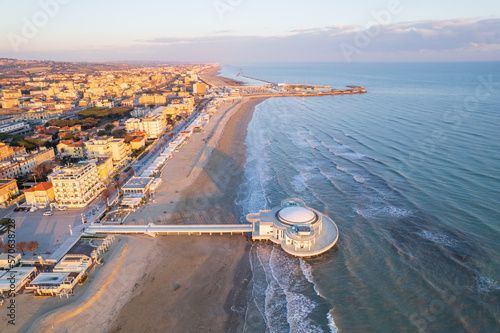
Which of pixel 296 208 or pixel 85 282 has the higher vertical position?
pixel 296 208

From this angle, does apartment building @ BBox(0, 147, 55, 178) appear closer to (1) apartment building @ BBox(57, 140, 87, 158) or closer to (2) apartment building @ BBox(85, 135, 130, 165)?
(1) apartment building @ BBox(57, 140, 87, 158)

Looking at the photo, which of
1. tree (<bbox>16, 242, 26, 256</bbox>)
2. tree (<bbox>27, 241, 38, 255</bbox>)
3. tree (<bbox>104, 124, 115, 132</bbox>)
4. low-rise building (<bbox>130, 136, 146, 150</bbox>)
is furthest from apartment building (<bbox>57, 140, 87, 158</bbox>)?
tree (<bbox>27, 241, 38, 255</bbox>)

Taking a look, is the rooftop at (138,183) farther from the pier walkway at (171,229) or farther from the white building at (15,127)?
the white building at (15,127)

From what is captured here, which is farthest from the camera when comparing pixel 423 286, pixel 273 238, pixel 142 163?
pixel 142 163

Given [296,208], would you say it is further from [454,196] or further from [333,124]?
[333,124]

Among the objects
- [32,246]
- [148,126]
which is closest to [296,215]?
[32,246]

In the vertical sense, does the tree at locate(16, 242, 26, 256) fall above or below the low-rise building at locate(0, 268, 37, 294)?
above

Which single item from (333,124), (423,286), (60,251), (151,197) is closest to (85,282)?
(60,251)

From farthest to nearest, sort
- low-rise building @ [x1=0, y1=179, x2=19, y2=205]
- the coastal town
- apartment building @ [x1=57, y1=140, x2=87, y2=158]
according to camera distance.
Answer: apartment building @ [x1=57, y1=140, x2=87, y2=158]
low-rise building @ [x1=0, y1=179, x2=19, y2=205]
the coastal town
